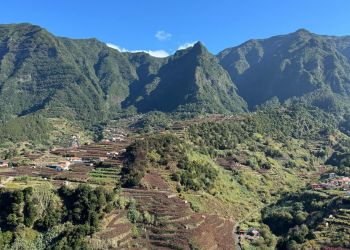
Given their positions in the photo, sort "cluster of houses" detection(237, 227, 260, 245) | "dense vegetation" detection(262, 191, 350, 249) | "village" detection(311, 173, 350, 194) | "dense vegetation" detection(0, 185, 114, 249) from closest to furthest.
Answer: "dense vegetation" detection(0, 185, 114, 249) → "dense vegetation" detection(262, 191, 350, 249) → "cluster of houses" detection(237, 227, 260, 245) → "village" detection(311, 173, 350, 194)

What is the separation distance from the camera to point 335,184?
100312 millimetres

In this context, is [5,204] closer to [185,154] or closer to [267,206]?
[185,154]

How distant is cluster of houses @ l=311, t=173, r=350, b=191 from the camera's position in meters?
96.2

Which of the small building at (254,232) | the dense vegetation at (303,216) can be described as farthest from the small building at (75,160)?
the small building at (254,232)

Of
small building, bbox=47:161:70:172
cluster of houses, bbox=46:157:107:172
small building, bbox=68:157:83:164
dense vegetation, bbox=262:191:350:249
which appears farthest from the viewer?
small building, bbox=68:157:83:164

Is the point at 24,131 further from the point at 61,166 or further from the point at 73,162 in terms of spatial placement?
the point at 61,166

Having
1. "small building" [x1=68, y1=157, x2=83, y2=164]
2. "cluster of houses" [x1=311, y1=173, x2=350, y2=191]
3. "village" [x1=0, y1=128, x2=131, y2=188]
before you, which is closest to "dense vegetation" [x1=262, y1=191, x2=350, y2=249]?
"cluster of houses" [x1=311, y1=173, x2=350, y2=191]

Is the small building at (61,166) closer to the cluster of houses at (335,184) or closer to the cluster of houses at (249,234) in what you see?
the cluster of houses at (249,234)

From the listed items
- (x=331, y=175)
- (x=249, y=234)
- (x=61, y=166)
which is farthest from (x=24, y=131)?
(x=249, y=234)

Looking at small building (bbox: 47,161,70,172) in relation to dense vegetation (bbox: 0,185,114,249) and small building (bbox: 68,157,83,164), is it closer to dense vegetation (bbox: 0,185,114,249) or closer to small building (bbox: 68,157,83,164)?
small building (bbox: 68,157,83,164)

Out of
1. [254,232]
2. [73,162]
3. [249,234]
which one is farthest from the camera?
[73,162]

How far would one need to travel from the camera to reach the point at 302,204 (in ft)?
287

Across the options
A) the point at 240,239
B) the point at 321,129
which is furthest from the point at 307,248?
the point at 321,129

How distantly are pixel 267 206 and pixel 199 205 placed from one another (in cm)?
2236
